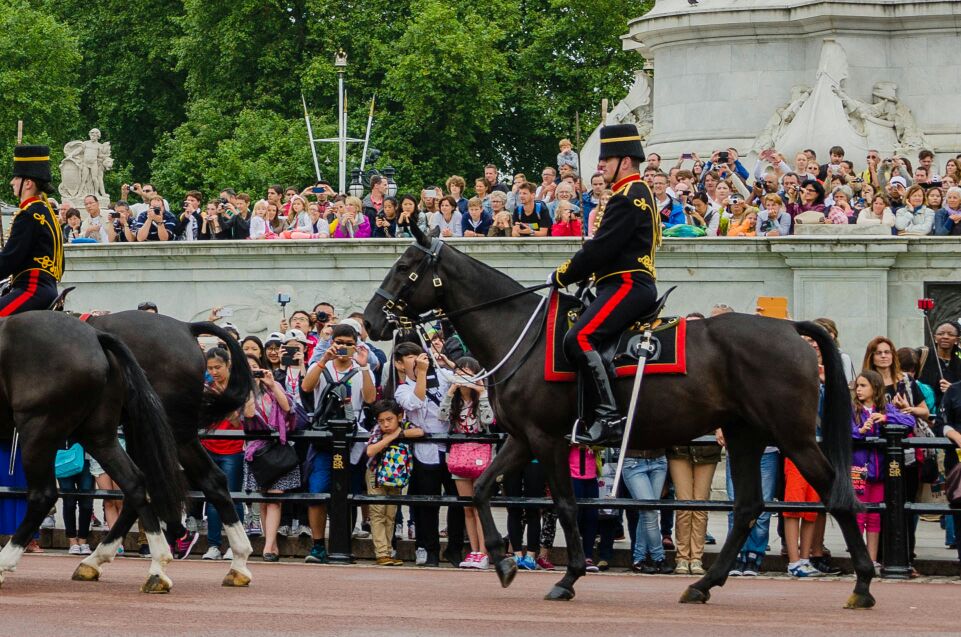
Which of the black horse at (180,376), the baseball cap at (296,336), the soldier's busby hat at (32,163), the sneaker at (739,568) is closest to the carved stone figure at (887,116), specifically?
the baseball cap at (296,336)

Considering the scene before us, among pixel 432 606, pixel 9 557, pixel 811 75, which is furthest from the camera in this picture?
pixel 811 75

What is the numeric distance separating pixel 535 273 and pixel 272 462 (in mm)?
9123

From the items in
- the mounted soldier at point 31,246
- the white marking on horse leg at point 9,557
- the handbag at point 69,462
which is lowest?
the white marking on horse leg at point 9,557

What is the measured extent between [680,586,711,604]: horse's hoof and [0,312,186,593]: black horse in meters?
3.65

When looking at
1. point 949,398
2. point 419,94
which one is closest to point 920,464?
point 949,398

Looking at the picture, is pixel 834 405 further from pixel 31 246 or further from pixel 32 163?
pixel 32 163

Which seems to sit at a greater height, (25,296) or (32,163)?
(32,163)

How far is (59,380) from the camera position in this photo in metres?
14.3

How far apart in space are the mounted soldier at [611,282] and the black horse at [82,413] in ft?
9.98

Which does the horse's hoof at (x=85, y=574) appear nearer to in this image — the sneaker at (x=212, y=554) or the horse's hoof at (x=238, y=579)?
the horse's hoof at (x=238, y=579)

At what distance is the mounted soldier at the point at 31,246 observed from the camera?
1583 cm

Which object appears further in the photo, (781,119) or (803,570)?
(781,119)

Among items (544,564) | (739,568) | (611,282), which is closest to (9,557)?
(611,282)

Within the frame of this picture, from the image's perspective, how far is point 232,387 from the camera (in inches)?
638
